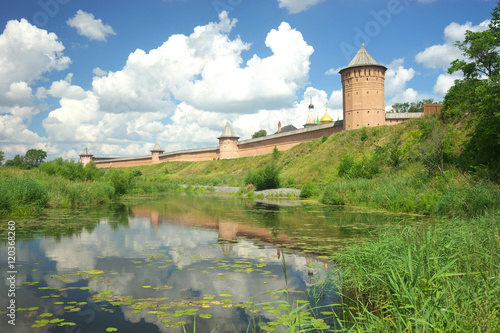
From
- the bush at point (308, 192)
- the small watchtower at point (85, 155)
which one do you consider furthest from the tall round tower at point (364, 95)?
the small watchtower at point (85, 155)

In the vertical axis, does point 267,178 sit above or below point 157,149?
below

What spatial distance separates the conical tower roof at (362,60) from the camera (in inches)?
1203

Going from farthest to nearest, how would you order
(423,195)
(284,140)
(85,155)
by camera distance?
(85,155) → (284,140) → (423,195)

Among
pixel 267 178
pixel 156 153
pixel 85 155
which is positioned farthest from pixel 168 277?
pixel 85 155

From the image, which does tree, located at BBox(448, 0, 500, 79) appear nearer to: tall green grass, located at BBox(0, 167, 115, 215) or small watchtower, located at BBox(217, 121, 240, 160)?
tall green grass, located at BBox(0, 167, 115, 215)

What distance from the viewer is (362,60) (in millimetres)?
31125

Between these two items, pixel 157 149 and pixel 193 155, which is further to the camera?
pixel 157 149

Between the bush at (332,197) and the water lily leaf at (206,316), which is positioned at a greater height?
the bush at (332,197)

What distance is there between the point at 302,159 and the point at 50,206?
2210 centimetres

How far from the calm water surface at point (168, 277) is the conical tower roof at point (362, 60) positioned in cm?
2592

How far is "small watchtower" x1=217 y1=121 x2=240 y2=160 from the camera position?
4634 cm

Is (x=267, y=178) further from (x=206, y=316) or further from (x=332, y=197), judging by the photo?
(x=206, y=316)

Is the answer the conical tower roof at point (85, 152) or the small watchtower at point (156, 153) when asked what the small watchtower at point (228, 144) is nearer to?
the small watchtower at point (156, 153)

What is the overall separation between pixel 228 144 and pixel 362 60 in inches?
828
